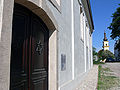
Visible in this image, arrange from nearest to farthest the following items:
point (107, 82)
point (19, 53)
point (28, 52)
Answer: point (19, 53), point (28, 52), point (107, 82)

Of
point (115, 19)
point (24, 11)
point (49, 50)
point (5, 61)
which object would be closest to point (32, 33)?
point (24, 11)

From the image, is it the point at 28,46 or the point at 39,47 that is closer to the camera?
the point at 28,46

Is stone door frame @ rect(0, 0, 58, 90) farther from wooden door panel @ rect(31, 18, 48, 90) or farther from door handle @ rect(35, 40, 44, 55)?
door handle @ rect(35, 40, 44, 55)

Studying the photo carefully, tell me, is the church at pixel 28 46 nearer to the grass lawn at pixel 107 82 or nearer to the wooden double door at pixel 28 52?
the wooden double door at pixel 28 52

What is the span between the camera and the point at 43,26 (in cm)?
364

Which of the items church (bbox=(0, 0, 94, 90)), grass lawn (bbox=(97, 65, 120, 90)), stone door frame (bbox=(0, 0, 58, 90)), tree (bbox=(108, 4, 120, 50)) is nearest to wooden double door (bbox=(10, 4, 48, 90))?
church (bbox=(0, 0, 94, 90))

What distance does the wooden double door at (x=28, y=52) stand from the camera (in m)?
2.46

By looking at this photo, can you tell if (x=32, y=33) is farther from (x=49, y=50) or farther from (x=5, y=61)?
(x=5, y=61)

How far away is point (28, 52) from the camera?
288cm

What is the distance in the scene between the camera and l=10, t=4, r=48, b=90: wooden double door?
2455 mm

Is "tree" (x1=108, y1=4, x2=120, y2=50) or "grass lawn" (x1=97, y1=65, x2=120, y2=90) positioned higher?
"tree" (x1=108, y1=4, x2=120, y2=50)

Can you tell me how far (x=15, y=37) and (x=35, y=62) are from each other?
3.04ft

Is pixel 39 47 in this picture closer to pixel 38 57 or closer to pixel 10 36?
pixel 38 57

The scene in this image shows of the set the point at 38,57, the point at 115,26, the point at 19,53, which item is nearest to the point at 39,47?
the point at 38,57
